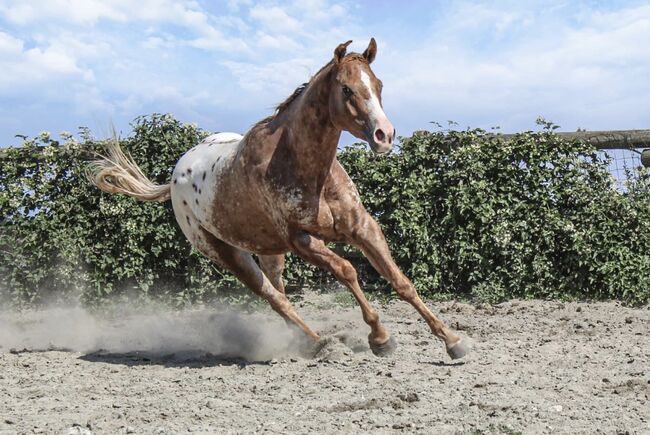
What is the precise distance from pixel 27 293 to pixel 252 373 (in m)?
4.65

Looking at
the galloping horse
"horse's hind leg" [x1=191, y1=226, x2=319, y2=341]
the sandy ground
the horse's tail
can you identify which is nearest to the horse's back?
the galloping horse

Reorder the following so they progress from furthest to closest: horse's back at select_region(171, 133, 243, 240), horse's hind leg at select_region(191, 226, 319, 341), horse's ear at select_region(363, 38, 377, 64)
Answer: horse's hind leg at select_region(191, 226, 319, 341)
horse's back at select_region(171, 133, 243, 240)
horse's ear at select_region(363, 38, 377, 64)

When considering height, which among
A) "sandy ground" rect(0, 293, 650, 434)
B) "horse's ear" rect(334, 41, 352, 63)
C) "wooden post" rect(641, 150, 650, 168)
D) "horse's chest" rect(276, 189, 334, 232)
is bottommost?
"sandy ground" rect(0, 293, 650, 434)

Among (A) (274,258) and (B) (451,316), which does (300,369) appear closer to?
(A) (274,258)

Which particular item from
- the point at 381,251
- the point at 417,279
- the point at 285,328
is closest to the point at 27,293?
the point at 285,328

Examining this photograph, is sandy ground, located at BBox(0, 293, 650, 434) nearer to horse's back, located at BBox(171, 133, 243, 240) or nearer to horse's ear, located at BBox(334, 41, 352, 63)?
horse's back, located at BBox(171, 133, 243, 240)

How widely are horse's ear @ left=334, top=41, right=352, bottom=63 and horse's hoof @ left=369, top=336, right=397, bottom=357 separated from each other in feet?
6.41

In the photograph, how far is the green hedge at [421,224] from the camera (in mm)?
8492

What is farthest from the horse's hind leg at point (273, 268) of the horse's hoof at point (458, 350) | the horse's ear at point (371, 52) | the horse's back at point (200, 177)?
the horse's ear at point (371, 52)

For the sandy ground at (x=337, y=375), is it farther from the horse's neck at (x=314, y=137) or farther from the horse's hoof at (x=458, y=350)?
the horse's neck at (x=314, y=137)

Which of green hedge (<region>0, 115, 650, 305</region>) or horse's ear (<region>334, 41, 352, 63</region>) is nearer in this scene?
horse's ear (<region>334, 41, 352, 63</region>)

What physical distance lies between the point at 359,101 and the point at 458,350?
180 centimetres

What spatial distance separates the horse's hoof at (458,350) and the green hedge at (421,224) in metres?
3.22

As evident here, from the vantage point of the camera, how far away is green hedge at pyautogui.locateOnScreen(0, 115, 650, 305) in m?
8.49
